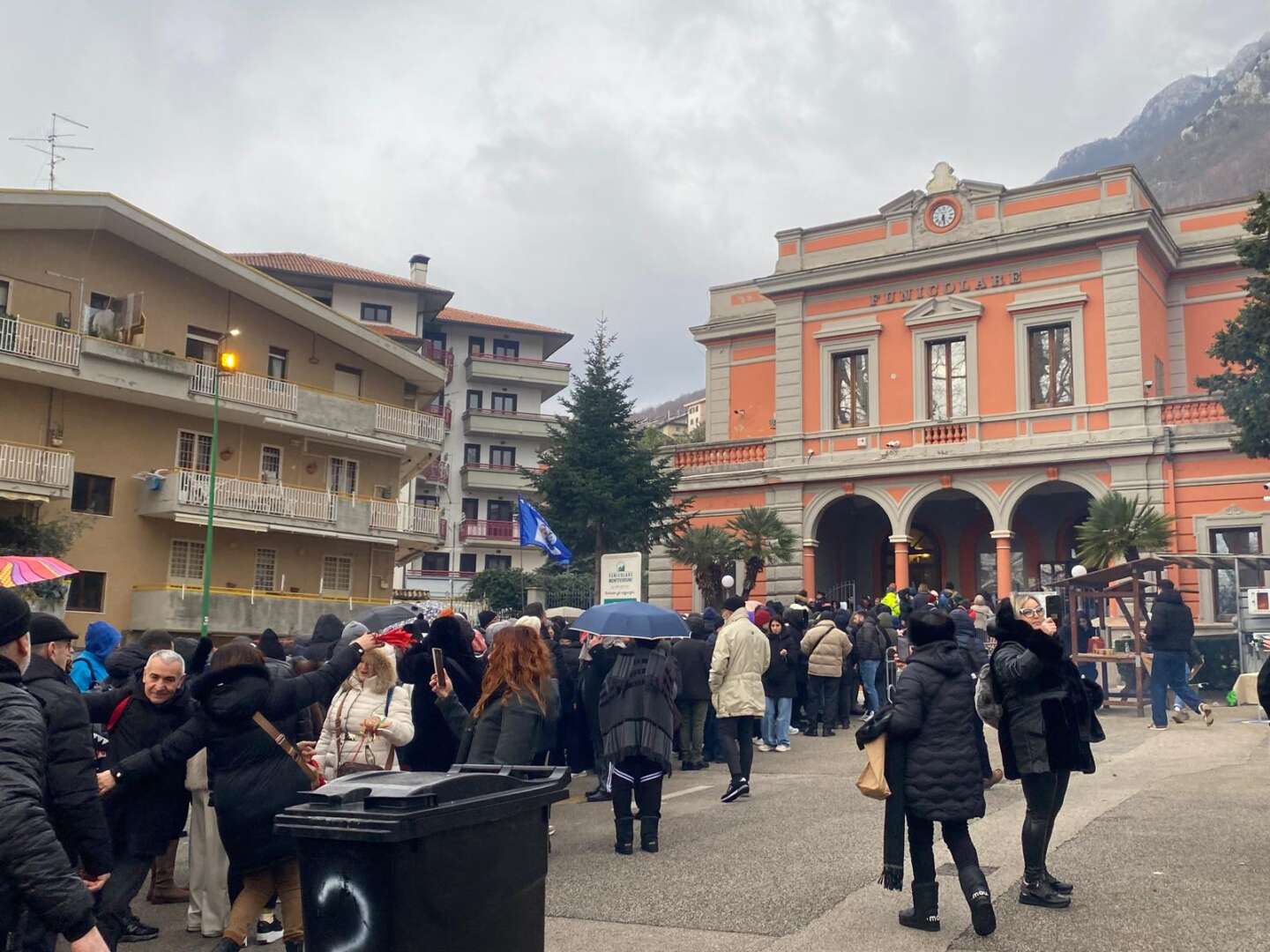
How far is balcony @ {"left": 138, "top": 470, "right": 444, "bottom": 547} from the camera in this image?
91.8 feet

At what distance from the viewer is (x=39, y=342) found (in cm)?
2552

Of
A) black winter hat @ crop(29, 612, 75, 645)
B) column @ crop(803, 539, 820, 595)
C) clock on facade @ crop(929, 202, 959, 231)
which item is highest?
clock on facade @ crop(929, 202, 959, 231)

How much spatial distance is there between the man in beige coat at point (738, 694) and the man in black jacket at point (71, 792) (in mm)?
7142

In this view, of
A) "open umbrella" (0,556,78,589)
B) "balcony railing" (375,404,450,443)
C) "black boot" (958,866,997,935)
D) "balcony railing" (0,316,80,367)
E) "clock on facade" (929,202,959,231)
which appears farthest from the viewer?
"balcony railing" (375,404,450,443)

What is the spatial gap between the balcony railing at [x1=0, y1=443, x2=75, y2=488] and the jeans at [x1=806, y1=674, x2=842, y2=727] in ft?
58.6

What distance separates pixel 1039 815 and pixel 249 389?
26519mm

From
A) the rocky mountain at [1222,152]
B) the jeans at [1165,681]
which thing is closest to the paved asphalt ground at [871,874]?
the jeans at [1165,681]

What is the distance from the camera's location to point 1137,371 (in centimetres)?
2558

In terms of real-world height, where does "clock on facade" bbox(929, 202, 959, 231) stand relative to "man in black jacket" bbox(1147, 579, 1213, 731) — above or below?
above

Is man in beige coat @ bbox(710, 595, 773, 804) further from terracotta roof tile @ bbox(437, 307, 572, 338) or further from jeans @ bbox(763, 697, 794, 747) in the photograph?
terracotta roof tile @ bbox(437, 307, 572, 338)

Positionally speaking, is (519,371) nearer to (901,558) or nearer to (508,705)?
(901,558)

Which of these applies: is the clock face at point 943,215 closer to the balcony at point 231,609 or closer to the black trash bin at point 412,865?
the balcony at point 231,609

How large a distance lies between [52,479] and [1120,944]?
978 inches

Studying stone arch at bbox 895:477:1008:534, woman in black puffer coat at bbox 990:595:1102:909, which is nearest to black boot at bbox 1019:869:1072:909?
woman in black puffer coat at bbox 990:595:1102:909
